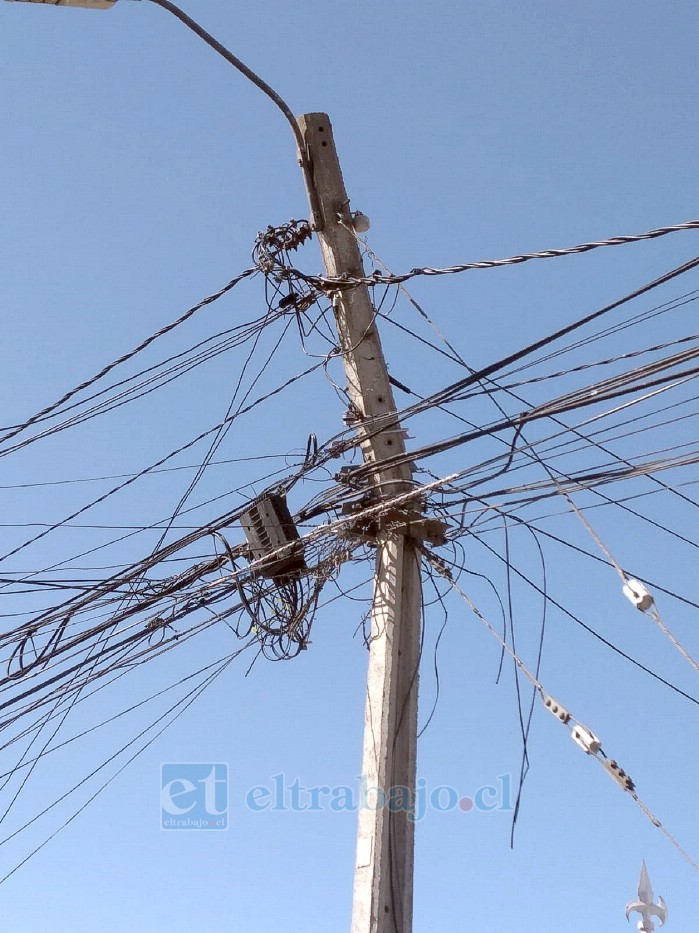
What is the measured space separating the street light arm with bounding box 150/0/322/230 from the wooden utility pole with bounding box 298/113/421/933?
0.03m

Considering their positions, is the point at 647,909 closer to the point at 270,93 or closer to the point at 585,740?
the point at 585,740

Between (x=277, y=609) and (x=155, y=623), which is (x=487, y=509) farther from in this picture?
(x=155, y=623)

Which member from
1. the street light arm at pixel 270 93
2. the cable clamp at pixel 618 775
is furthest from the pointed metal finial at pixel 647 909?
the street light arm at pixel 270 93

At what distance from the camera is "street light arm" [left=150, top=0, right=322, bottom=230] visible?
636cm

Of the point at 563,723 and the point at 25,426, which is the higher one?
the point at 25,426

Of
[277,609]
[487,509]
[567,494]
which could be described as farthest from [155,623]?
[567,494]

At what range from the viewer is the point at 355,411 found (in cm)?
695

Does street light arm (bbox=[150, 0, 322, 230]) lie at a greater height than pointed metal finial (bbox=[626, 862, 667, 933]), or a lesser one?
greater

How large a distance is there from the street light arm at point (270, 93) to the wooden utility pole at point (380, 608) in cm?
3

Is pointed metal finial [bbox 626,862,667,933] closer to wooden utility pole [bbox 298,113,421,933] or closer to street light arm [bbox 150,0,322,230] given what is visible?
wooden utility pole [bbox 298,113,421,933]

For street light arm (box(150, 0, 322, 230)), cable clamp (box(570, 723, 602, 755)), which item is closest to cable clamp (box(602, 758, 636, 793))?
cable clamp (box(570, 723, 602, 755))

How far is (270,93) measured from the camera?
700 centimetres

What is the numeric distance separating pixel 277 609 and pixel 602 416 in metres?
2.57

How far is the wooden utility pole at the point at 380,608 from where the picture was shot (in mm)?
5562
